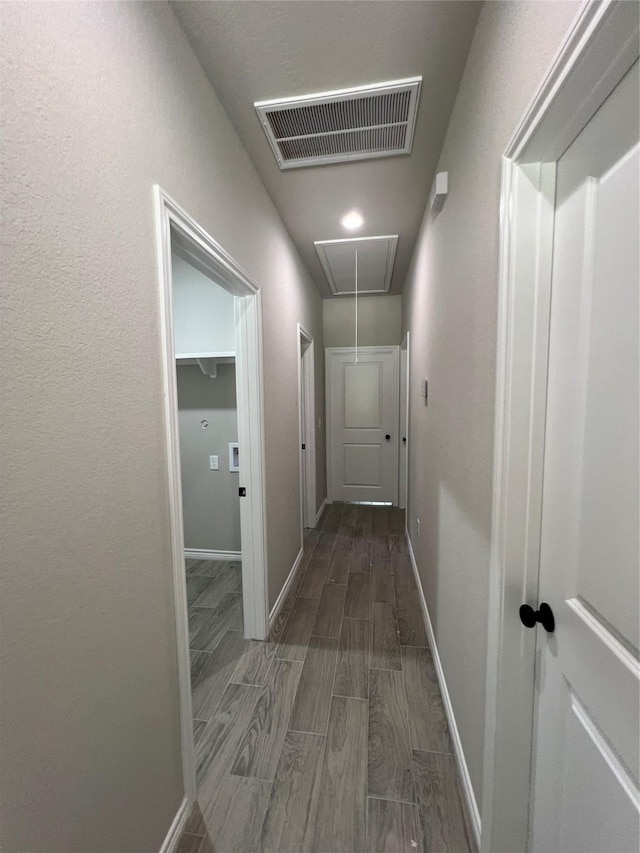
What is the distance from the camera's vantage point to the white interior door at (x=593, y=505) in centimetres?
60

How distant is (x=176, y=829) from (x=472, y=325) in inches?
77.2

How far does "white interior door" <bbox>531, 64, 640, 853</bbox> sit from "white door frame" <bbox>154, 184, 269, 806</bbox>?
1.08 metres

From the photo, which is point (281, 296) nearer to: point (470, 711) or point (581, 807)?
point (470, 711)

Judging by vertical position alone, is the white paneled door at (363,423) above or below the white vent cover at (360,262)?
below

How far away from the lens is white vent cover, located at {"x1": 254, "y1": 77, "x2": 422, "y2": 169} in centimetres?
141

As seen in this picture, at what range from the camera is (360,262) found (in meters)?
3.15

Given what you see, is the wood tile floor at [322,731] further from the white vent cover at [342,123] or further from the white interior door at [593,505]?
the white vent cover at [342,123]

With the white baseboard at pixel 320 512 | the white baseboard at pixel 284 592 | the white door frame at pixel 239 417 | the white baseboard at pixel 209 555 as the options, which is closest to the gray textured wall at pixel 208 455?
the white baseboard at pixel 209 555

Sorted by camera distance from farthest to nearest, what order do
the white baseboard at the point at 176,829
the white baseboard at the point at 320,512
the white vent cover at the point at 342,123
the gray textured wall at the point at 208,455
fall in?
1. the white baseboard at the point at 320,512
2. the gray textured wall at the point at 208,455
3. the white vent cover at the point at 342,123
4. the white baseboard at the point at 176,829

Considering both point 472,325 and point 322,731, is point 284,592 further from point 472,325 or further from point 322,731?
point 472,325

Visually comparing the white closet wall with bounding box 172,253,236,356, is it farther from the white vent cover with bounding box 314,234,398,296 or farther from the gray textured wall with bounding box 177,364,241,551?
the white vent cover with bounding box 314,234,398,296

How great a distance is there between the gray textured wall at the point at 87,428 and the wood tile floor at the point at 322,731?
0.95 feet

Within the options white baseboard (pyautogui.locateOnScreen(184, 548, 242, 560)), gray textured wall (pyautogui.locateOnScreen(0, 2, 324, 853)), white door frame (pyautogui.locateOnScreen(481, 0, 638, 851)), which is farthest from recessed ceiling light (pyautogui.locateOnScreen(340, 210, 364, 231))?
white baseboard (pyautogui.locateOnScreen(184, 548, 242, 560))

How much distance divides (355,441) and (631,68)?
3.95m
